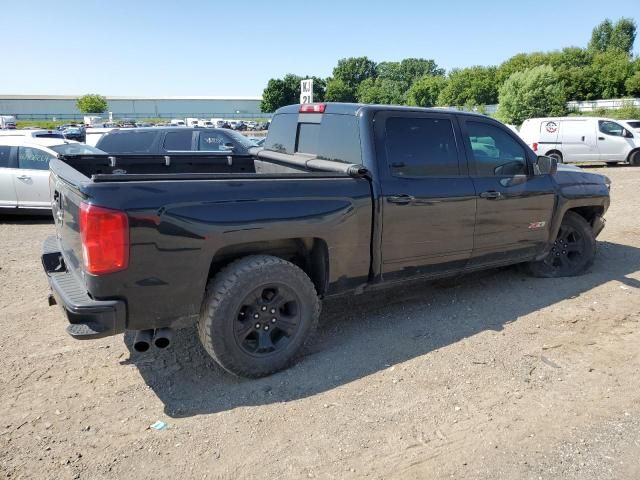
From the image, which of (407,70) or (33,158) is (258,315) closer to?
(33,158)

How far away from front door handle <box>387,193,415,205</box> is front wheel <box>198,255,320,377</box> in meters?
0.93

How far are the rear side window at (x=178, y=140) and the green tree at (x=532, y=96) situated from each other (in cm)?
4008

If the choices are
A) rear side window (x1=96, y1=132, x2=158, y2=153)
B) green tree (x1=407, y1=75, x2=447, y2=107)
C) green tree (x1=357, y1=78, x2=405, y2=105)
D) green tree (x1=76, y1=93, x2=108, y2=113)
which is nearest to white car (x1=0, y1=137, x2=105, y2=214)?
rear side window (x1=96, y1=132, x2=158, y2=153)

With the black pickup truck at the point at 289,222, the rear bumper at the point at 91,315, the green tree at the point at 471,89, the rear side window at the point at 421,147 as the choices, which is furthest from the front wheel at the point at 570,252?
the green tree at the point at 471,89

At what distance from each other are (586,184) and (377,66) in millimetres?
139752

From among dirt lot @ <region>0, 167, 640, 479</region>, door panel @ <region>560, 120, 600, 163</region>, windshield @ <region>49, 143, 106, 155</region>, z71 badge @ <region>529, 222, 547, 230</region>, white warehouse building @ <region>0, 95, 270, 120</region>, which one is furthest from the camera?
white warehouse building @ <region>0, 95, 270, 120</region>

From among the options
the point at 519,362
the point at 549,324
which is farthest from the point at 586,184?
the point at 519,362

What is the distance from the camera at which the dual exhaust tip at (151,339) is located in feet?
10.2

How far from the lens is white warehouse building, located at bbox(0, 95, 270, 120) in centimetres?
11362

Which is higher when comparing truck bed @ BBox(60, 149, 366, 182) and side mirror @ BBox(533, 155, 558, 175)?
side mirror @ BBox(533, 155, 558, 175)

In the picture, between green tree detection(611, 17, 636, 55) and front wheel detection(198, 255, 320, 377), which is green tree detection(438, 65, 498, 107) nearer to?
green tree detection(611, 17, 636, 55)

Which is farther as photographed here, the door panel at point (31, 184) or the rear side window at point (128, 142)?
the rear side window at point (128, 142)

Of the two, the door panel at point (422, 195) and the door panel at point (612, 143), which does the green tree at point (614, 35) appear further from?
the door panel at point (422, 195)

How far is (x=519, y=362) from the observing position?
3.76m
